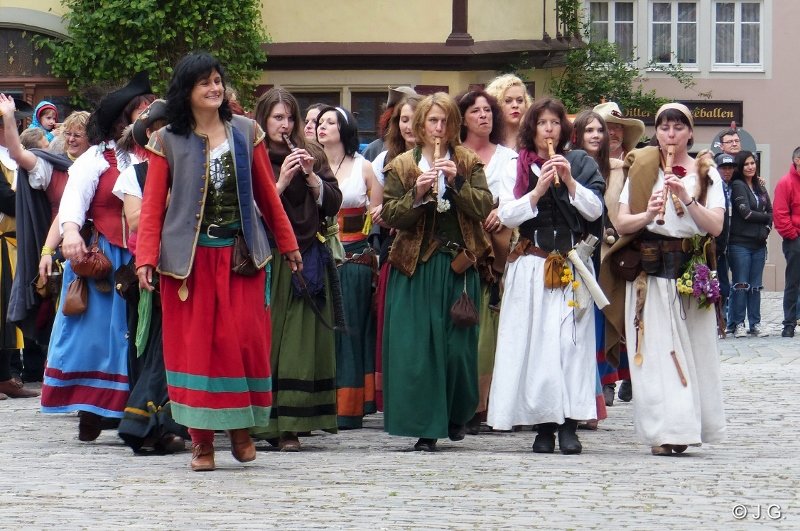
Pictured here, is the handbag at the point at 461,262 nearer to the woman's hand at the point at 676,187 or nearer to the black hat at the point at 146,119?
the woman's hand at the point at 676,187

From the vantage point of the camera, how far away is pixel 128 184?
9930mm

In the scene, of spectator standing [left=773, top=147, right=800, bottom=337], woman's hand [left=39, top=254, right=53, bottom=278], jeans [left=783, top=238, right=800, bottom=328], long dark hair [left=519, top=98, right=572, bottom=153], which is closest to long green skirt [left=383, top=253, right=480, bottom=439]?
long dark hair [left=519, top=98, right=572, bottom=153]

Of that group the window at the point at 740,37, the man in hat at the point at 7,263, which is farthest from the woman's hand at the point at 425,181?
the window at the point at 740,37

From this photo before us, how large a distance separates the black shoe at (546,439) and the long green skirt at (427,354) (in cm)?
44

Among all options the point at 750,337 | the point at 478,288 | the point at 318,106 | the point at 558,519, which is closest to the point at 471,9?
the point at 750,337

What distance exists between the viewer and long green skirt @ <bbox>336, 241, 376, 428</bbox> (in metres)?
11.5

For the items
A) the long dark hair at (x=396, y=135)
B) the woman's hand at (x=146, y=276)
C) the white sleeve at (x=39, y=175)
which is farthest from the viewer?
the white sleeve at (x=39, y=175)

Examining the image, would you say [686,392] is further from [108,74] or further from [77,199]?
[108,74]

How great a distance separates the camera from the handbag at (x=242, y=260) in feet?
29.3

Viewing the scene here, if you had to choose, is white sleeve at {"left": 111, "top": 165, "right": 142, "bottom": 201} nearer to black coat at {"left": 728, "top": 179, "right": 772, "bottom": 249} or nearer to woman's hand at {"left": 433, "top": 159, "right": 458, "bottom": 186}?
woman's hand at {"left": 433, "top": 159, "right": 458, "bottom": 186}

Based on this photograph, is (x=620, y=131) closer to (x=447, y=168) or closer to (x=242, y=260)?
(x=447, y=168)

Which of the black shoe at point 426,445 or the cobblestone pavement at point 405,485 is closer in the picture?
the cobblestone pavement at point 405,485

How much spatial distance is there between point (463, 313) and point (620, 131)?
3902mm

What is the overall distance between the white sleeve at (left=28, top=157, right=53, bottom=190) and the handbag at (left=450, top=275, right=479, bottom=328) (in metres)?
4.64
